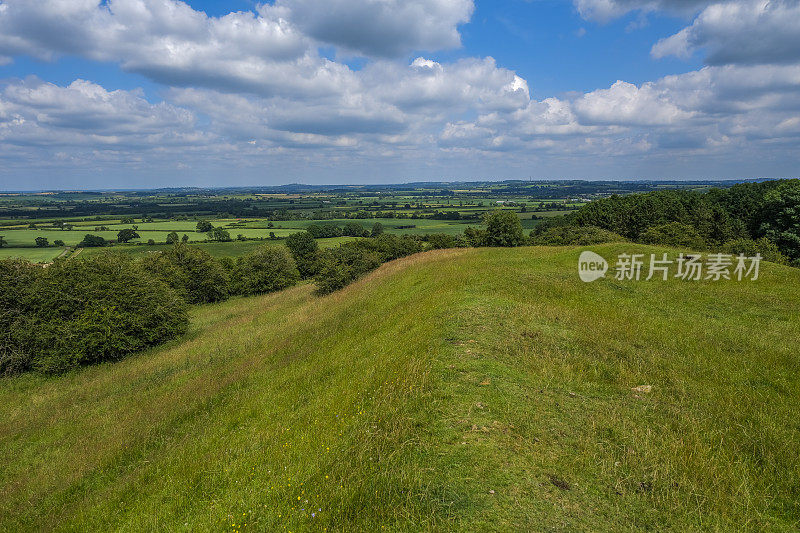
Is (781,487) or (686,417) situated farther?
(686,417)

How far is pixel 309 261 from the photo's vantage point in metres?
66.9

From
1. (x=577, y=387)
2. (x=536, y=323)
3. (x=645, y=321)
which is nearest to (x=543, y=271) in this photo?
(x=645, y=321)

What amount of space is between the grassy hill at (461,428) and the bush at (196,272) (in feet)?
100

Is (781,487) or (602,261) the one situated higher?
(602,261)

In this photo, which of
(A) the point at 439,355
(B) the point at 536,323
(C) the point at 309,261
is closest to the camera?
(A) the point at 439,355

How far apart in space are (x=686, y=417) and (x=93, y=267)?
112 ft

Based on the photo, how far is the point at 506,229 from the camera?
5378 centimetres

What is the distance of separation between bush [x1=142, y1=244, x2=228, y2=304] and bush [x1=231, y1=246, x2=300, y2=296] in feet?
7.95

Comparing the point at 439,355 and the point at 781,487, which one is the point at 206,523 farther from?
the point at 781,487

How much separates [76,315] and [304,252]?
4959cm
